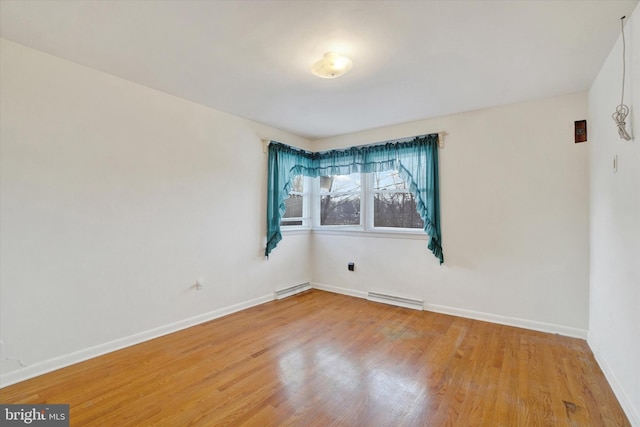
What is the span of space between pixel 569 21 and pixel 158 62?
2884mm

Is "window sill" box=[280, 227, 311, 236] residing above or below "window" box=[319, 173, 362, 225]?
below

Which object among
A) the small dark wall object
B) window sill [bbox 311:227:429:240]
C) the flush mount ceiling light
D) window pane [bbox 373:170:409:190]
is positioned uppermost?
the flush mount ceiling light

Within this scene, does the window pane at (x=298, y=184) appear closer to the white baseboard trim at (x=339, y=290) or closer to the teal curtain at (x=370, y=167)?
the teal curtain at (x=370, y=167)

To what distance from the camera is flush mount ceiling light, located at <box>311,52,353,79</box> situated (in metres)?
2.12

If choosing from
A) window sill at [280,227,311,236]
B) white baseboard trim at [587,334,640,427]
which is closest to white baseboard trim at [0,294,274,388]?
window sill at [280,227,311,236]

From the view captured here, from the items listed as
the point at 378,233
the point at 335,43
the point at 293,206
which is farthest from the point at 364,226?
the point at 335,43

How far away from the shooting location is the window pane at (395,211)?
3900 millimetres

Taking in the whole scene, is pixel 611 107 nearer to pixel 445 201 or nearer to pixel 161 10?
pixel 445 201

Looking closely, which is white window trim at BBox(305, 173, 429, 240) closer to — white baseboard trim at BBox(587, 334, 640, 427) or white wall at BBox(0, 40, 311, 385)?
white wall at BBox(0, 40, 311, 385)

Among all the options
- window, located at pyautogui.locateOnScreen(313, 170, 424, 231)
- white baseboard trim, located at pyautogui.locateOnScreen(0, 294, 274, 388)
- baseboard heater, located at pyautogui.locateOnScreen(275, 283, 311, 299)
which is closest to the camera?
white baseboard trim, located at pyautogui.locateOnScreen(0, 294, 274, 388)

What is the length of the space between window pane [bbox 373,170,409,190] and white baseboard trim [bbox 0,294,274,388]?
252 centimetres

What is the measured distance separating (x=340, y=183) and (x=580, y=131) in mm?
2846

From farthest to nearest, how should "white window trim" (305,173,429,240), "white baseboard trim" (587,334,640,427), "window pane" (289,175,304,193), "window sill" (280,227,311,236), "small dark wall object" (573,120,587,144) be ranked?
"window pane" (289,175,304,193), "window sill" (280,227,311,236), "white window trim" (305,173,429,240), "small dark wall object" (573,120,587,144), "white baseboard trim" (587,334,640,427)

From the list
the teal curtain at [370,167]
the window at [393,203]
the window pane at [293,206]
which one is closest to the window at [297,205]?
the window pane at [293,206]
